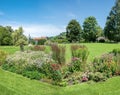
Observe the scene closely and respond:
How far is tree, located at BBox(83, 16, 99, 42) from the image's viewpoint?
2385 inches

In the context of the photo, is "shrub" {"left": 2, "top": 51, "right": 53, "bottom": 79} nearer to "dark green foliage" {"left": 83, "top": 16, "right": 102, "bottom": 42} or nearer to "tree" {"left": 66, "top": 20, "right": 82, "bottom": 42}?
"dark green foliage" {"left": 83, "top": 16, "right": 102, "bottom": 42}

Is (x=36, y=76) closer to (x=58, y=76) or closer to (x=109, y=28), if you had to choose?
(x=58, y=76)

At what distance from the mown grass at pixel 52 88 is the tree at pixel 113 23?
→ 4021 cm

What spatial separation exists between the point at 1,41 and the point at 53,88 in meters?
48.7

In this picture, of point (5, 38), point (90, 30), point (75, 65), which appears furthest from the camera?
point (90, 30)

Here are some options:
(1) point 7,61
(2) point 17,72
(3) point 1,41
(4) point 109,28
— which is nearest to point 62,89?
(2) point 17,72

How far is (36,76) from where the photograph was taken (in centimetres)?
1121

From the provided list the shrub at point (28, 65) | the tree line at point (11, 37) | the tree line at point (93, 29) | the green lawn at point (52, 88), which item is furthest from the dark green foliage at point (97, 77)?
the tree line at point (11, 37)

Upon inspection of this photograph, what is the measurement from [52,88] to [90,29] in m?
53.8

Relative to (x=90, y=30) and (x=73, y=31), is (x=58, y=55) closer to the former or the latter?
(x=90, y=30)

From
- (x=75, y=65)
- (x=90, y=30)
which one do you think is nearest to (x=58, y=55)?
(x=75, y=65)

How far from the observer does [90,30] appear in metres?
62.1

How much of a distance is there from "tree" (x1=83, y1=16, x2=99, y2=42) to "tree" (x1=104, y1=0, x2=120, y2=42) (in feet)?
30.8

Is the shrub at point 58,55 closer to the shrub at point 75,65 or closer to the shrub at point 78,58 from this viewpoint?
the shrub at point 78,58
